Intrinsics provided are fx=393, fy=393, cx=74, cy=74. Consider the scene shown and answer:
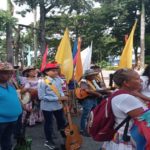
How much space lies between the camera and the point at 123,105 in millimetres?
3213

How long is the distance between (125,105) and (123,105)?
2 cm

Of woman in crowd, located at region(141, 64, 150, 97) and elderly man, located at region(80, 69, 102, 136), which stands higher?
woman in crowd, located at region(141, 64, 150, 97)

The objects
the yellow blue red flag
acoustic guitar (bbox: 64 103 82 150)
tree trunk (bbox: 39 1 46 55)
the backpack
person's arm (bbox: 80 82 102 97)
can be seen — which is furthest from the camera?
tree trunk (bbox: 39 1 46 55)

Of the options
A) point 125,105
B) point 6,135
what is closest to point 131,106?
point 125,105

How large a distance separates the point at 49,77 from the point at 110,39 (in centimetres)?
3827

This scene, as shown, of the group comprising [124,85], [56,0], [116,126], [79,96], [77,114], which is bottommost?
[77,114]

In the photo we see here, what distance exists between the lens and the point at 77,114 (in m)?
10.1

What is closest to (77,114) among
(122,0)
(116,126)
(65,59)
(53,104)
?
(65,59)

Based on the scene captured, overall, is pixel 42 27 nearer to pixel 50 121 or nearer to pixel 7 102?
pixel 50 121

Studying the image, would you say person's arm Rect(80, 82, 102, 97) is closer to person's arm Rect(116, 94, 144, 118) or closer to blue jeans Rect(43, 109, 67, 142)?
blue jeans Rect(43, 109, 67, 142)

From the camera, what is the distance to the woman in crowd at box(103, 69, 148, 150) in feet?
10.5

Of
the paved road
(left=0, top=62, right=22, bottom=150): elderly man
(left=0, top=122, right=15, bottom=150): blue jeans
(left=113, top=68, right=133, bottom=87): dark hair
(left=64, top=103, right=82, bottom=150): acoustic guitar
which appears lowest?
the paved road

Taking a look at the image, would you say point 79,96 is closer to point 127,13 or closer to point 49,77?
point 49,77

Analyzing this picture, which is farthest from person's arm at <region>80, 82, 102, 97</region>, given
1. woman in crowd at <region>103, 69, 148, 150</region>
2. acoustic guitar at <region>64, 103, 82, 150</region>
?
woman in crowd at <region>103, 69, 148, 150</region>
